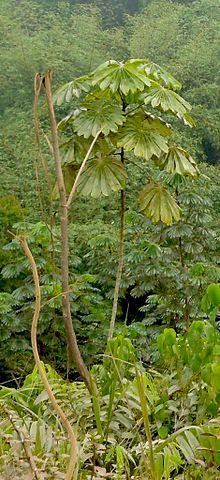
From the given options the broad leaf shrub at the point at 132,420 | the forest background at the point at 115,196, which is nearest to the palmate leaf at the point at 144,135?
the forest background at the point at 115,196

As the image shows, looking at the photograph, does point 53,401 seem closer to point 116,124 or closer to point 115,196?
Answer: point 116,124

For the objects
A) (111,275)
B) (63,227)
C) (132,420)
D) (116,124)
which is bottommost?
(111,275)

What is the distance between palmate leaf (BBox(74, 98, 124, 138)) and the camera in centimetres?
151

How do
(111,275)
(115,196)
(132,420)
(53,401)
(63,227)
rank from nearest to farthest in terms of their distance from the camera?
(53,401) → (63,227) → (132,420) → (111,275) → (115,196)

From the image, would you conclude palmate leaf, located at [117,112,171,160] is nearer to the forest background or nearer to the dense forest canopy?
the dense forest canopy

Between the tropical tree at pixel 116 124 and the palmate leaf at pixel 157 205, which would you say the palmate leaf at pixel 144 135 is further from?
the palmate leaf at pixel 157 205

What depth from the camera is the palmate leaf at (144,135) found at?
1538 mm

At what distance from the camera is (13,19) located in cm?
1466

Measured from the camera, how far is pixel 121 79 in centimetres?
149

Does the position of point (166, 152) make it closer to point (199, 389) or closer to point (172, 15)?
point (199, 389)

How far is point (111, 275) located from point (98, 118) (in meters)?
3.40

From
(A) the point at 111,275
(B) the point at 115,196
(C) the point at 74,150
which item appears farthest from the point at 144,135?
(B) the point at 115,196

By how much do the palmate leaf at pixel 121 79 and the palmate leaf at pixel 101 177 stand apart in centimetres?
18

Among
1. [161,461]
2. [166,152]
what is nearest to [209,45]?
[166,152]
